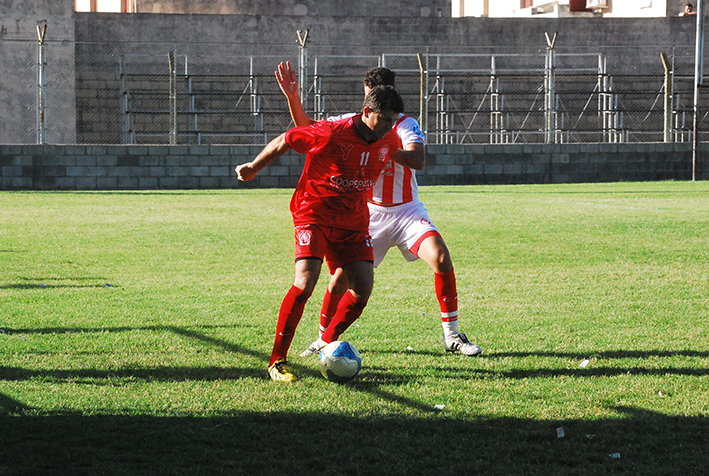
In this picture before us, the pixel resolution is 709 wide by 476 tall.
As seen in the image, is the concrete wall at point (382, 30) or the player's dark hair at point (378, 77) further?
the concrete wall at point (382, 30)

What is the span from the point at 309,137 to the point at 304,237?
0.54 m

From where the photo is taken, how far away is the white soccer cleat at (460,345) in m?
5.00

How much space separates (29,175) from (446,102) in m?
14.5

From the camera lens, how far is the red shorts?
15.1 ft

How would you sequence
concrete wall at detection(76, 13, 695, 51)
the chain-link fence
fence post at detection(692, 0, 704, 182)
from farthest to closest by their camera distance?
concrete wall at detection(76, 13, 695, 51), the chain-link fence, fence post at detection(692, 0, 704, 182)

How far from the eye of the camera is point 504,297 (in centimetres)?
692

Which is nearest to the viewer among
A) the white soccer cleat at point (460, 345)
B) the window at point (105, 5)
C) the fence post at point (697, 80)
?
the white soccer cleat at point (460, 345)

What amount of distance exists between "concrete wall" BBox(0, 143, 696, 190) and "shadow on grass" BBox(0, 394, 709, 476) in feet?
56.9

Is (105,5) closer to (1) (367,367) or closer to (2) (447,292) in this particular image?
(2) (447,292)

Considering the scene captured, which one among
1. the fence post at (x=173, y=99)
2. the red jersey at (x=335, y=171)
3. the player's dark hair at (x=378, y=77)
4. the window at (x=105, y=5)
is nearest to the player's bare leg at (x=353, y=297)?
the red jersey at (x=335, y=171)

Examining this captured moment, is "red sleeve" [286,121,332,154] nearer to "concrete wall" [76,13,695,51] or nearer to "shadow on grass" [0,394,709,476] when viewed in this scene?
"shadow on grass" [0,394,709,476]

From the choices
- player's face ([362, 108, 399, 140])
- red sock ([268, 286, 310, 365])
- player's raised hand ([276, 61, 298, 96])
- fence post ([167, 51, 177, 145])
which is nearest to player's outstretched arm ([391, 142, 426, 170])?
player's face ([362, 108, 399, 140])

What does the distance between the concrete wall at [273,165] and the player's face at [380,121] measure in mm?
16513

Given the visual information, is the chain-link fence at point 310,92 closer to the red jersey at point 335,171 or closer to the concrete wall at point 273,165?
the concrete wall at point 273,165
